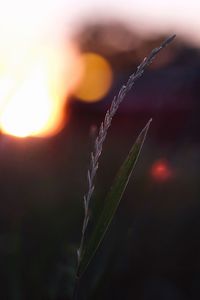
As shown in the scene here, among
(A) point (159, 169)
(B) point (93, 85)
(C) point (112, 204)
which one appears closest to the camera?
(C) point (112, 204)

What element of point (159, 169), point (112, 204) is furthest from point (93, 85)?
point (112, 204)

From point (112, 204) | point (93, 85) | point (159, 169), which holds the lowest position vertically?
point (93, 85)

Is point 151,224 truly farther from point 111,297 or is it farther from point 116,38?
point 116,38

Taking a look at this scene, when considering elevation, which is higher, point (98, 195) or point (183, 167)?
point (98, 195)

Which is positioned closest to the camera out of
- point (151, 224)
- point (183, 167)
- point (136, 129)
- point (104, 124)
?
point (104, 124)

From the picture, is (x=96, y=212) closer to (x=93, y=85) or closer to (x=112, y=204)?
(x=112, y=204)

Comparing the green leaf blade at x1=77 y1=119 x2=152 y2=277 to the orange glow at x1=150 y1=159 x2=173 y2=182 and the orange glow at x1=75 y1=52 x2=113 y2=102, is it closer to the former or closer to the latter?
the orange glow at x1=150 y1=159 x2=173 y2=182

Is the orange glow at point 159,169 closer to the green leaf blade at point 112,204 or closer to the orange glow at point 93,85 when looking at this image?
the green leaf blade at point 112,204

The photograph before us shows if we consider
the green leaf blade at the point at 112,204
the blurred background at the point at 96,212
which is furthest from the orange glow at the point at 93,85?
the green leaf blade at the point at 112,204

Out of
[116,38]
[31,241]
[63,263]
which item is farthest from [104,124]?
[116,38]

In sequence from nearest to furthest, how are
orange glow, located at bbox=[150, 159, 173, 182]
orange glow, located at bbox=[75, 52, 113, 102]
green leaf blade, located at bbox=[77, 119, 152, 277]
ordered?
green leaf blade, located at bbox=[77, 119, 152, 277], orange glow, located at bbox=[150, 159, 173, 182], orange glow, located at bbox=[75, 52, 113, 102]

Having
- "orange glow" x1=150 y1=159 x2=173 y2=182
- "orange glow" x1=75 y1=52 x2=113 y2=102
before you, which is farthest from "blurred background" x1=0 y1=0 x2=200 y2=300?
"orange glow" x1=75 y1=52 x2=113 y2=102
